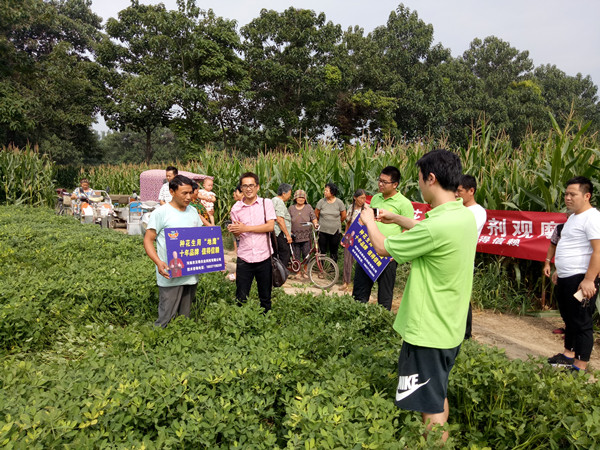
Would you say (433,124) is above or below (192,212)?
above

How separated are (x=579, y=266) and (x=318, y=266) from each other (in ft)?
16.4

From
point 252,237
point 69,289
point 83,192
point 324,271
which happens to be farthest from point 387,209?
point 83,192

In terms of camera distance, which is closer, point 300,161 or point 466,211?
point 466,211

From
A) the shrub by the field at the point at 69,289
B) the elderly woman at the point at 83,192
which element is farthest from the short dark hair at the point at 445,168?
the elderly woman at the point at 83,192

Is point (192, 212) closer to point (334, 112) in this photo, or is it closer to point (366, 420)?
point (366, 420)

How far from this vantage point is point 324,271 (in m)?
8.39

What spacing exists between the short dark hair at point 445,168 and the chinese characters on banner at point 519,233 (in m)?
4.28

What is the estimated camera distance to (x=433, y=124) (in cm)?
2848

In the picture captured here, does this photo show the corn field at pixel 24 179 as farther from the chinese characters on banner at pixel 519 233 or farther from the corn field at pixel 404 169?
the chinese characters on banner at pixel 519 233

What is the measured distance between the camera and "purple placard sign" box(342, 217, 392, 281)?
15.4 ft

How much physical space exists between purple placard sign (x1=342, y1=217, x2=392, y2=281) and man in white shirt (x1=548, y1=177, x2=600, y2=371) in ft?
5.79

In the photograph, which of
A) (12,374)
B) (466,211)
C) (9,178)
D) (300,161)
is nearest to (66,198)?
(9,178)

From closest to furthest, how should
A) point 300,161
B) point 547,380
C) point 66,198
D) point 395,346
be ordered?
point 547,380
point 395,346
point 300,161
point 66,198

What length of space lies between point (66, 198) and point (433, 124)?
23464mm
